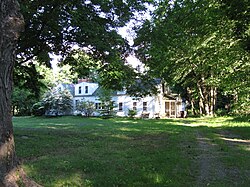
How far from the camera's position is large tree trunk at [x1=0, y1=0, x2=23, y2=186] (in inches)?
153

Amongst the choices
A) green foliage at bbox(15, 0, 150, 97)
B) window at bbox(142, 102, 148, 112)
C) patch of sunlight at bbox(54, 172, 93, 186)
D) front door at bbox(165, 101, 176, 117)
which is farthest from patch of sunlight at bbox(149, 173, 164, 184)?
front door at bbox(165, 101, 176, 117)

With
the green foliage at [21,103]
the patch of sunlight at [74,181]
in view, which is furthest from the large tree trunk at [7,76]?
the green foliage at [21,103]

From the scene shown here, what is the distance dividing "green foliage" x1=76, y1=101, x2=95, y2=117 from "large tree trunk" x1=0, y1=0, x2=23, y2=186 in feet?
124

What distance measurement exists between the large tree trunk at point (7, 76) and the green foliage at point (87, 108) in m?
37.8

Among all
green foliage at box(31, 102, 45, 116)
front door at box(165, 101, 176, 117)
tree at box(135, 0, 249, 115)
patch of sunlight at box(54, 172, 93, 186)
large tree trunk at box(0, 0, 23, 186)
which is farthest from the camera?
front door at box(165, 101, 176, 117)

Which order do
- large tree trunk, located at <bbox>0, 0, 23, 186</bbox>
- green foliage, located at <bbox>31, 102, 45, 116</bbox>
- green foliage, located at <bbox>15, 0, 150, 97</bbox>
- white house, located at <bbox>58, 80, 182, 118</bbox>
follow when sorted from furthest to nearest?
green foliage, located at <bbox>31, 102, 45, 116</bbox> → white house, located at <bbox>58, 80, 182, 118</bbox> → green foliage, located at <bbox>15, 0, 150, 97</bbox> → large tree trunk, located at <bbox>0, 0, 23, 186</bbox>

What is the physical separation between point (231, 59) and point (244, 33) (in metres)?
3.91

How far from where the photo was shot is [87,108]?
4181cm

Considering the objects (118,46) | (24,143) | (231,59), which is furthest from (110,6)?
(231,59)

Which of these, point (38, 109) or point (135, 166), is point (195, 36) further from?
point (38, 109)

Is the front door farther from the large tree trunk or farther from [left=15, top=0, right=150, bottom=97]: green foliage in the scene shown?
the large tree trunk

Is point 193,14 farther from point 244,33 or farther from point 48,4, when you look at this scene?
point 48,4

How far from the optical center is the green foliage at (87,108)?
4176 centimetres

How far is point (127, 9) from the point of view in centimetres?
1132
